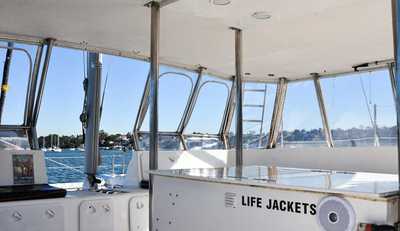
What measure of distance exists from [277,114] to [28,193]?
525 cm

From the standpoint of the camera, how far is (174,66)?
240 inches

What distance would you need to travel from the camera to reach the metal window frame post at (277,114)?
7.43 metres

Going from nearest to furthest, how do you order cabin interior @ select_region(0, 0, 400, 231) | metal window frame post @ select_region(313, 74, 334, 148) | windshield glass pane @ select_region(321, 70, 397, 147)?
cabin interior @ select_region(0, 0, 400, 231), windshield glass pane @ select_region(321, 70, 397, 147), metal window frame post @ select_region(313, 74, 334, 148)

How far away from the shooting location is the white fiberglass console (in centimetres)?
151

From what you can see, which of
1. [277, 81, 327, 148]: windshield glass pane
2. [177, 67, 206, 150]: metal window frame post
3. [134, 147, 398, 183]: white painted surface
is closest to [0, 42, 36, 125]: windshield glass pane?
[134, 147, 398, 183]: white painted surface

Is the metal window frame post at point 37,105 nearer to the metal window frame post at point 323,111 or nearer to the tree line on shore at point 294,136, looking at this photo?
the tree line on shore at point 294,136

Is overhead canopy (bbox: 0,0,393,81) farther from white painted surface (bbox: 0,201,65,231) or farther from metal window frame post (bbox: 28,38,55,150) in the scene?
white painted surface (bbox: 0,201,65,231)

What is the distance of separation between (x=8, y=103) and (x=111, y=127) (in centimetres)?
255

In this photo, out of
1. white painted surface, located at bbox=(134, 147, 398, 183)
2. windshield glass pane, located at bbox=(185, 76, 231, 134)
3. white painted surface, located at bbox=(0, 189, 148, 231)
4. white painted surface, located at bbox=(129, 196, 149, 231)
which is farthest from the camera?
windshield glass pane, located at bbox=(185, 76, 231, 134)

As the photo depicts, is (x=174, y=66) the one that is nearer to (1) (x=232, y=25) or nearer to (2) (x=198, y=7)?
(1) (x=232, y=25)

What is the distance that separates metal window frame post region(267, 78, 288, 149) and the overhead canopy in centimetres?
152

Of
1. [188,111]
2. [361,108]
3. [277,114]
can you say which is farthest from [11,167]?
[361,108]

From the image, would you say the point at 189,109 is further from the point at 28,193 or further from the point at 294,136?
the point at 28,193

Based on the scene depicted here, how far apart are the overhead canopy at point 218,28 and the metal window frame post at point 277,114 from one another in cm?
152
